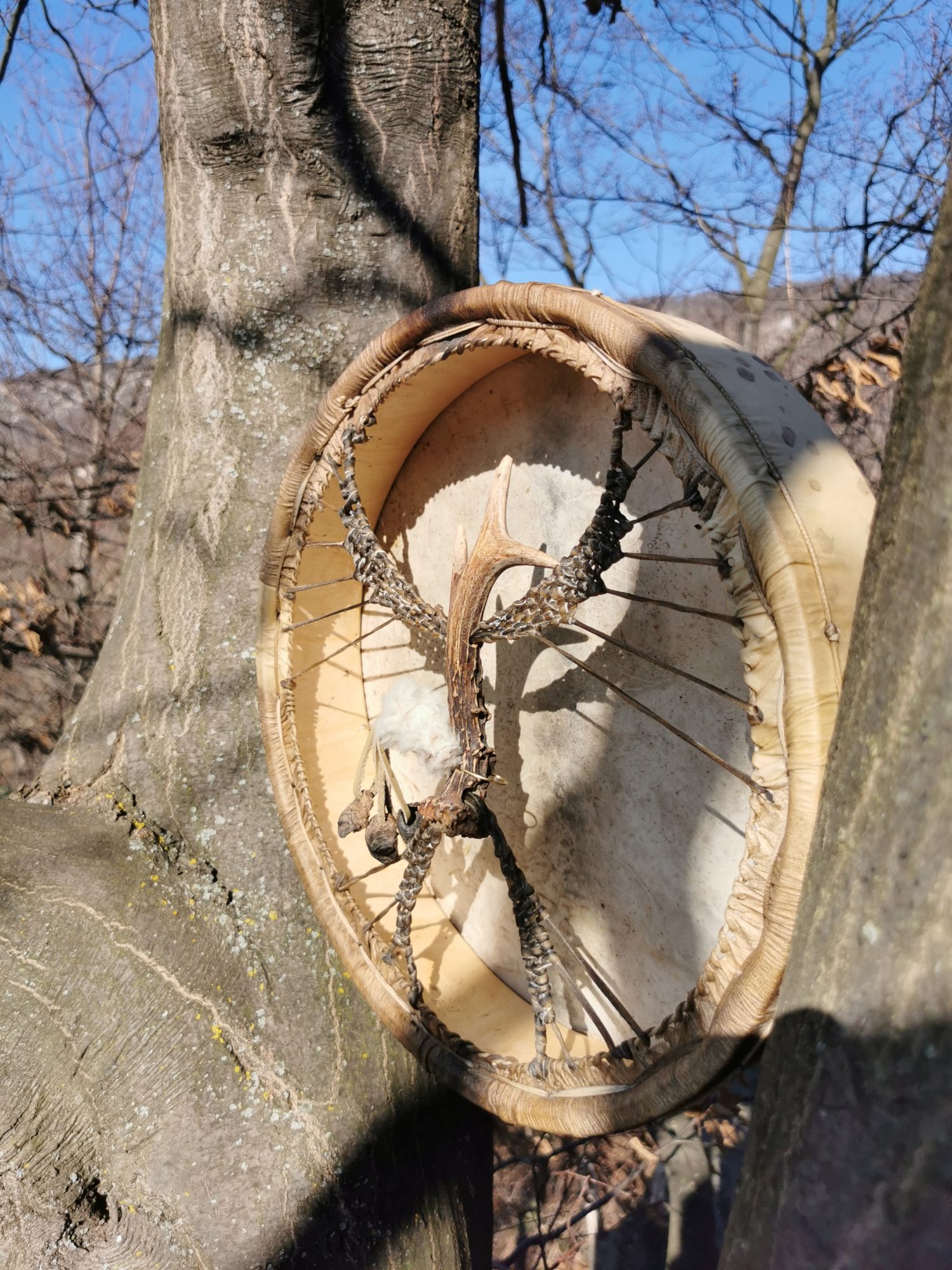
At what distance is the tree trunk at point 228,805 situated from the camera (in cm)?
113

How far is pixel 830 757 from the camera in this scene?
1.83 ft

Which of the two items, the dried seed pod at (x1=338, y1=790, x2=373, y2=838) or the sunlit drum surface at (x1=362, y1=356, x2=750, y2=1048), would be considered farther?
the dried seed pod at (x1=338, y1=790, x2=373, y2=838)

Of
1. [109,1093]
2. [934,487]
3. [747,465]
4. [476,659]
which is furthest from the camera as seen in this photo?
[109,1093]

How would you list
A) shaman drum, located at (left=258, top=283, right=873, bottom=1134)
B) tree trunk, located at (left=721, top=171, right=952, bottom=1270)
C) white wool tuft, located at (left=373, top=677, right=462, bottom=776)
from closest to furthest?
tree trunk, located at (left=721, top=171, right=952, bottom=1270) < shaman drum, located at (left=258, top=283, right=873, bottom=1134) < white wool tuft, located at (left=373, top=677, right=462, bottom=776)

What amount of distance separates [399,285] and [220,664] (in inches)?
27.1

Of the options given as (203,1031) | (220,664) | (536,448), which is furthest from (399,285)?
(203,1031)

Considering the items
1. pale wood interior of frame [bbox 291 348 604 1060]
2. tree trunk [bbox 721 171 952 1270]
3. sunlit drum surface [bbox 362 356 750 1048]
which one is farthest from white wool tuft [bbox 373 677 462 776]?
tree trunk [bbox 721 171 952 1270]

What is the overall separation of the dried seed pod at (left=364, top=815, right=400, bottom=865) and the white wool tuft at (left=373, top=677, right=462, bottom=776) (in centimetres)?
10

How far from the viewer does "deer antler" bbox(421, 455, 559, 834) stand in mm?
972

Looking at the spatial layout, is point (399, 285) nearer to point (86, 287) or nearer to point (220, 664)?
point (220, 664)

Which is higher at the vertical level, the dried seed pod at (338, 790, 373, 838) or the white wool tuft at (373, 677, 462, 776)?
the white wool tuft at (373, 677, 462, 776)

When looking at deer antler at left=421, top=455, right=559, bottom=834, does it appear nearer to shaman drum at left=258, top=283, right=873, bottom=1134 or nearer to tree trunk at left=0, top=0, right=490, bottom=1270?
shaman drum at left=258, top=283, right=873, bottom=1134

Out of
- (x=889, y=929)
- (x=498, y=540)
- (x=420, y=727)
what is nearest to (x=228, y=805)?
(x=420, y=727)

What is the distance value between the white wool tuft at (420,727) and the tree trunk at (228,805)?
0.30m
